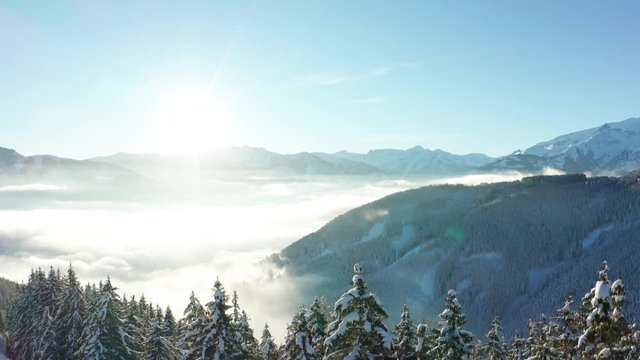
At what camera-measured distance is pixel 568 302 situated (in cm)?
2838

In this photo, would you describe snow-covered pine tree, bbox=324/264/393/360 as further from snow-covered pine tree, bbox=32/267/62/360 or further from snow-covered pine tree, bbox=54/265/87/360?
snow-covered pine tree, bbox=32/267/62/360

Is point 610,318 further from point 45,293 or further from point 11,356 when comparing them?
point 11,356

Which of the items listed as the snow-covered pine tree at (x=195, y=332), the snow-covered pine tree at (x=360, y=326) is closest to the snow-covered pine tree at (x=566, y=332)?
the snow-covered pine tree at (x=360, y=326)

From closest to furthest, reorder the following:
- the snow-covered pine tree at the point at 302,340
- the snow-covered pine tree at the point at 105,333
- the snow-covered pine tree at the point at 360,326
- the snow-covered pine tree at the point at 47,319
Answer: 1. the snow-covered pine tree at the point at 360,326
2. the snow-covered pine tree at the point at 302,340
3. the snow-covered pine tree at the point at 105,333
4. the snow-covered pine tree at the point at 47,319

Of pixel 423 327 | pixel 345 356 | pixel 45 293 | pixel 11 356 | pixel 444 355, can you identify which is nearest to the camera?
pixel 345 356

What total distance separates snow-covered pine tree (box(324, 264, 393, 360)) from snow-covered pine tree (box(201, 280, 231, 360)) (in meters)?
10.2

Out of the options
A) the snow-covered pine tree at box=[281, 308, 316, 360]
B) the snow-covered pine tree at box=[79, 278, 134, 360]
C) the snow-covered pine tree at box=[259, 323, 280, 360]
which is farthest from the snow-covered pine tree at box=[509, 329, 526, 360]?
the snow-covered pine tree at box=[79, 278, 134, 360]

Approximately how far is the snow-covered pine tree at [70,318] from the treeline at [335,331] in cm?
10

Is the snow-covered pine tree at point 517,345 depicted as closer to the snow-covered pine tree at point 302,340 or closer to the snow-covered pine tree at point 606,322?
the snow-covered pine tree at point 302,340

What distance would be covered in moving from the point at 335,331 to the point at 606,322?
10288mm

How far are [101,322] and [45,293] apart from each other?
2233 centimetres

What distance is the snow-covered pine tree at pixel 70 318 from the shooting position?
169 feet

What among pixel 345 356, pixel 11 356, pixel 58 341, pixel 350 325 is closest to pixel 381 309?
pixel 350 325

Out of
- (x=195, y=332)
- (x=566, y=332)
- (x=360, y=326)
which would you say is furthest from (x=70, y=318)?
(x=566, y=332)
